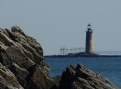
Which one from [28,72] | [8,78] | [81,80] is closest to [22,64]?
[28,72]

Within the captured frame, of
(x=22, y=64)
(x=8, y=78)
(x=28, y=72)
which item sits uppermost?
(x=8, y=78)

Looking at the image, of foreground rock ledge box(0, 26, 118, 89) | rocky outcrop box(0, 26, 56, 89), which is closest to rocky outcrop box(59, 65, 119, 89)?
foreground rock ledge box(0, 26, 118, 89)

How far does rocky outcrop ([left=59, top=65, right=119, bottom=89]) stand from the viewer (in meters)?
35.8

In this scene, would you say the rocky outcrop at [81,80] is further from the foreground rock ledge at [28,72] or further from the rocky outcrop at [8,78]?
the rocky outcrop at [8,78]

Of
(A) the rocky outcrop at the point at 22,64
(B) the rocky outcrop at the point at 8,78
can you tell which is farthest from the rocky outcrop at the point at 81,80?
(B) the rocky outcrop at the point at 8,78

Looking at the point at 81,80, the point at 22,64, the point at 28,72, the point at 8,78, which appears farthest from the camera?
the point at 22,64

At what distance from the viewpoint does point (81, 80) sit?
1421 inches

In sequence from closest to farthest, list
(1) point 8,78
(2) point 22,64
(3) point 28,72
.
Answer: (1) point 8,78
(3) point 28,72
(2) point 22,64

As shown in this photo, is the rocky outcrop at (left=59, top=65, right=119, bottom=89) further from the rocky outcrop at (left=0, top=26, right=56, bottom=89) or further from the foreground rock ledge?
the rocky outcrop at (left=0, top=26, right=56, bottom=89)

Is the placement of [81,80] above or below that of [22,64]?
below

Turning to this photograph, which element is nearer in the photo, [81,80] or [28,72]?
[81,80]

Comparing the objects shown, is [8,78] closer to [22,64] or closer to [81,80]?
[81,80]

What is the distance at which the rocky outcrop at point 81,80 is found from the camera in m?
35.8

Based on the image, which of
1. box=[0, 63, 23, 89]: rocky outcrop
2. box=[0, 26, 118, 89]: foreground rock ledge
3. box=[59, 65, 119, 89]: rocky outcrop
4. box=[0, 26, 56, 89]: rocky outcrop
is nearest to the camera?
box=[0, 63, 23, 89]: rocky outcrop
